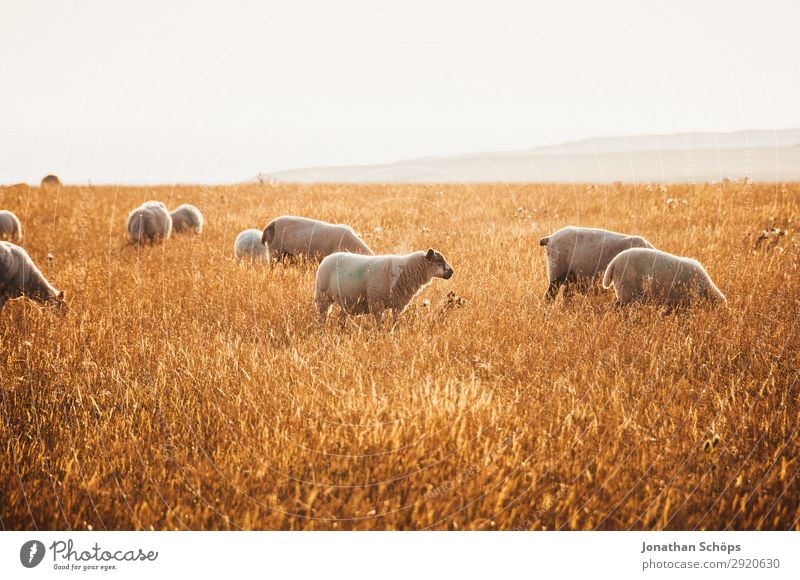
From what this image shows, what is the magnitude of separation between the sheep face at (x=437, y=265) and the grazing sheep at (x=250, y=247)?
16.0ft

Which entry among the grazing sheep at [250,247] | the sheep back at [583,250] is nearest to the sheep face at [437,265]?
the sheep back at [583,250]

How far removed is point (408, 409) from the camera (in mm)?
4125

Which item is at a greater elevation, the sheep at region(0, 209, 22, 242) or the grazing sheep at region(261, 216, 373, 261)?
the sheep at region(0, 209, 22, 242)

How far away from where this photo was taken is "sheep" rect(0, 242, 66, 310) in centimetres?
722

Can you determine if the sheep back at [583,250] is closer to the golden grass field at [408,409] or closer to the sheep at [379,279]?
the golden grass field at [408,409]

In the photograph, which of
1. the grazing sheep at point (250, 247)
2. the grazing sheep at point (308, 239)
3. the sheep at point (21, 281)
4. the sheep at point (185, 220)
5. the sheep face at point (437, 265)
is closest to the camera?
the sheep face at point (437, 265)

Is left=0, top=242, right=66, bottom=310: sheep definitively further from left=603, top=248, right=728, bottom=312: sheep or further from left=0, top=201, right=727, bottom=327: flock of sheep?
left=603, top=248, right=728, bottom=312: sheep

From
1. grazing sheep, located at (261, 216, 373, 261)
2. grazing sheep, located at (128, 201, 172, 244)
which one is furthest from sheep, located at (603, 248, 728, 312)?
grazing sheep, located at (128, 201, 172, 244)

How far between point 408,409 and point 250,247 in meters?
7.39

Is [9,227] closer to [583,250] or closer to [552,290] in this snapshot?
[552,290]

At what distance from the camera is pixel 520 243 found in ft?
30.7

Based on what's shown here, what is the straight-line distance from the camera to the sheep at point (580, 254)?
7.39 metres

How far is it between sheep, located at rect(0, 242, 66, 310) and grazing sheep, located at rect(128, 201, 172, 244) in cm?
468
